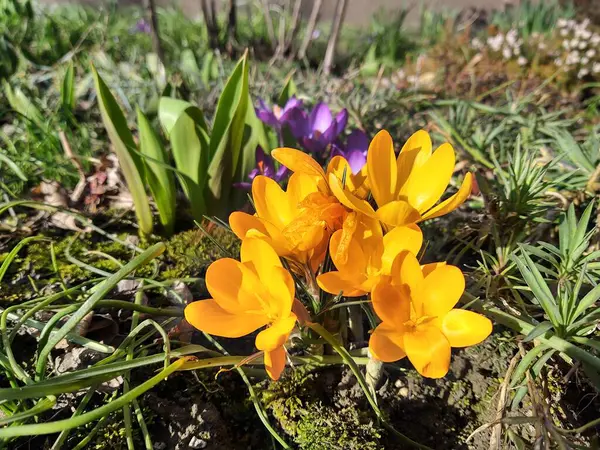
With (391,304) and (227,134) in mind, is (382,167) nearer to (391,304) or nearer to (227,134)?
(391,304)

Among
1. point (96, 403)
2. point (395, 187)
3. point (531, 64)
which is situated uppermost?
point (395, 187)

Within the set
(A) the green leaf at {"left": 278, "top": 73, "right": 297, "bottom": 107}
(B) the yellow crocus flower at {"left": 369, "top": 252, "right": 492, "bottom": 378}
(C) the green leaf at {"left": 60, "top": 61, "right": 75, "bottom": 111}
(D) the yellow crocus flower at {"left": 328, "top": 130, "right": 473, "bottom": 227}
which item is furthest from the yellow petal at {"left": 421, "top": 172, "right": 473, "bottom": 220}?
(C) the green leaf at {"left": 60, "top": 61, "right": 75, "bottom": 111}

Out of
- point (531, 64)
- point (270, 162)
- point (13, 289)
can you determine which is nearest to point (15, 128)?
point (13, 289)

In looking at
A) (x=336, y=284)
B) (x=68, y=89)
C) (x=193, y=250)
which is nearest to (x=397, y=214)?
(x=336, y=284)

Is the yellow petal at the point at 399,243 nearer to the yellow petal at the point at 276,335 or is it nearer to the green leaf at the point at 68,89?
the yellow petal at the point at 276,335

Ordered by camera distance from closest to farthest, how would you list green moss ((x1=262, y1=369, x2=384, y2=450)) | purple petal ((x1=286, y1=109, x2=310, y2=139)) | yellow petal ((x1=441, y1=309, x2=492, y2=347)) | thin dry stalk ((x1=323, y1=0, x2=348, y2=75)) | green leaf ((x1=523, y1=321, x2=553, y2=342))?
1. yellow petal ((x1=441, y1=309, x2=492, y2=347))
2. green leaf ((x1=523, y1=321, x2=553, y2=342))
3. green moss ((x1=262, y1=369, x2=384, y2=450))
4. purple petal ((x1=286, y1=109, x2=310, y2=139))
5. thin dry stalk ((x1=323, y1=0, x2=348, y2=75))

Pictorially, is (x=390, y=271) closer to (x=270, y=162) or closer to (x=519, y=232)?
(x=519, y=232)

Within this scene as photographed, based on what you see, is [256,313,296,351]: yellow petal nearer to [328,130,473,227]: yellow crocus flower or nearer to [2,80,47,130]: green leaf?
A: [328,130,473,227]: yellow crocus flower
